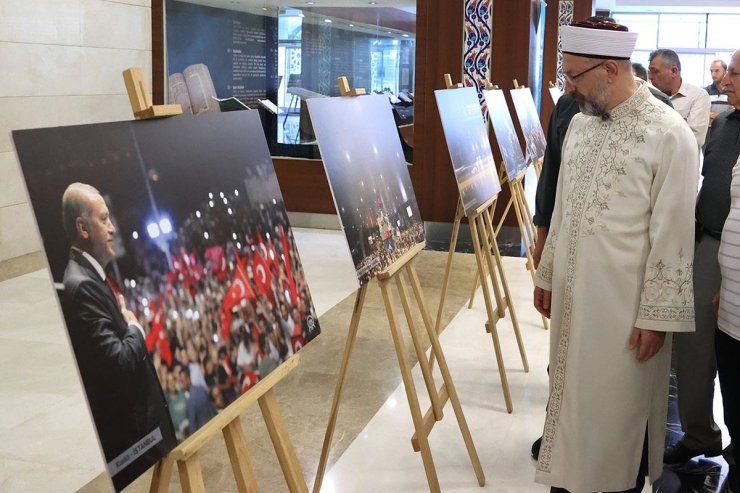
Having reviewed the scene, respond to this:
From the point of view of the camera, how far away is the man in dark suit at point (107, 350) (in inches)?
55.5

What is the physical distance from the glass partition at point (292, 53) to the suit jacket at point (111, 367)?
21.9 feet

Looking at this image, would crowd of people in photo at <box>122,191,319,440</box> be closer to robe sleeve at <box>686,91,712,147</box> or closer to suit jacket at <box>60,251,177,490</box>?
suit jacket at <box>60,251,177,490</box>

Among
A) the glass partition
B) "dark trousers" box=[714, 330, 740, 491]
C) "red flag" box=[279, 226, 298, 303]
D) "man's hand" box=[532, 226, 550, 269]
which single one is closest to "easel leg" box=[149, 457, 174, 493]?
"red flag" box=[279, 226, 298, 303]

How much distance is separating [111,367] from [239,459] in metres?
0.47

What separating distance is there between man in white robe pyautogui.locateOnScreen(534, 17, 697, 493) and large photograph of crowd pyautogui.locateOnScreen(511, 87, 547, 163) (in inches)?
120

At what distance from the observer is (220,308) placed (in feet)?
5.85

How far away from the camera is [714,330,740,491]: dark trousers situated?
2508 mm

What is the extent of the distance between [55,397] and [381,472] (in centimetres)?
160

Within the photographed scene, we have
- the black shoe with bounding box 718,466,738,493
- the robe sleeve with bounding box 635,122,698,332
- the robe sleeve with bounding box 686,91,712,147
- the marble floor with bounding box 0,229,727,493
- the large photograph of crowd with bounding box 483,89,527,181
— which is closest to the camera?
the robe sleeve with bounding box 635,122,698,332

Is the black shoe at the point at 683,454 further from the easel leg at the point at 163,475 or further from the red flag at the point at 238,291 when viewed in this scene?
the easel leg at the point at 163,475

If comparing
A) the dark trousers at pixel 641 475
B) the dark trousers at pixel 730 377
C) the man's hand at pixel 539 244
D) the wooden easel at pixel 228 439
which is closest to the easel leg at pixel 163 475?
the wooden easel at pixel 228 439

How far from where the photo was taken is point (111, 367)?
4.76 feet

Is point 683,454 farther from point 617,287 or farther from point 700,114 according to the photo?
point 700,114

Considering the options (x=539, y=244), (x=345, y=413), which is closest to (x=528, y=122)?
(x=539, y=244)
